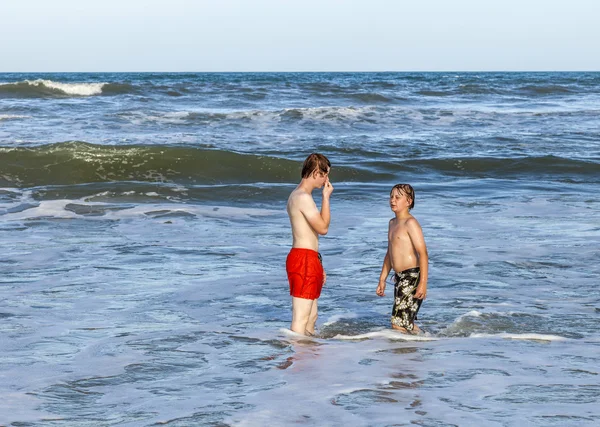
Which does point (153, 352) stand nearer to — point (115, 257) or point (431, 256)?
point (115, 257)

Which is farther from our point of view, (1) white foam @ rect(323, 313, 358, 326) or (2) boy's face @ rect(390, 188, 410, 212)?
(1) white foam @ rect(323, 313, 358, 326)

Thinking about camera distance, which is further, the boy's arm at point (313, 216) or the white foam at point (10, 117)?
the white foam at point (10, 117)

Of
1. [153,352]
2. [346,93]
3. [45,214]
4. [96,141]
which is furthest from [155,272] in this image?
[346,93]

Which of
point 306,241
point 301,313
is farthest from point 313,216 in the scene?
point 301,313

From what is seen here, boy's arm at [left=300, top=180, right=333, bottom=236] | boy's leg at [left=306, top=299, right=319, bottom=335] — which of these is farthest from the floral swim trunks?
boy's arm at [left=300, top=180, right=333, bottom=236]

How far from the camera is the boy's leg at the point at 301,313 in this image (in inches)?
243

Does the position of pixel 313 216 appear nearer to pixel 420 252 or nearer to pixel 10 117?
pixel 420 252

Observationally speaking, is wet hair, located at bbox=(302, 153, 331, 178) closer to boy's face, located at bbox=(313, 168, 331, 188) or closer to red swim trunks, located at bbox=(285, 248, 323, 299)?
boy's face, located at bbox=(313, 168, 331, 188)

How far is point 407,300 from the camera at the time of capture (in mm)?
6387

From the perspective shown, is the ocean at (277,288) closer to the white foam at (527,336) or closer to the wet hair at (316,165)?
the white foam at (527,336)

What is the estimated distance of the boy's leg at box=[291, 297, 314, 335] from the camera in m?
6.18

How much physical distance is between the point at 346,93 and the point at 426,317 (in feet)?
102

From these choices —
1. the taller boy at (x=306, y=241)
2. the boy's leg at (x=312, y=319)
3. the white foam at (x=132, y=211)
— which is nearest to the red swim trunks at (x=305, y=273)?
the taller boy at (x=306, y=241)

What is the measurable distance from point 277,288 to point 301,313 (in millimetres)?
1814
